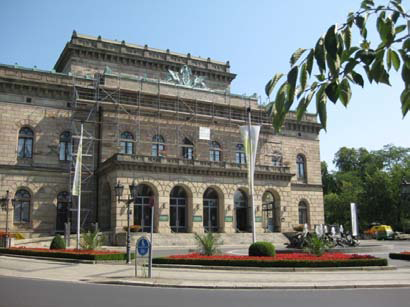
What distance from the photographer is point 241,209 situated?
45750mm

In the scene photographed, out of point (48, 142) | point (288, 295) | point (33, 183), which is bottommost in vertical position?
point (288, 295)

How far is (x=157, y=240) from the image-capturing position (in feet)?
120

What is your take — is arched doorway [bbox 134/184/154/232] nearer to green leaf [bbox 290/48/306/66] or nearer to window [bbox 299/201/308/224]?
window [bbox 299/201/308/224]

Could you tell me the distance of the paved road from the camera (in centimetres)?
1120

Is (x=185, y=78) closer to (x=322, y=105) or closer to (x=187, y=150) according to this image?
(x=187, y=150)

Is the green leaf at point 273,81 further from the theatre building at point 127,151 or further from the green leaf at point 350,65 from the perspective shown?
the theatre building at point 127,151

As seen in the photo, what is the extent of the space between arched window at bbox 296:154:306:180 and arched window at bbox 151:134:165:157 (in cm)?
1797

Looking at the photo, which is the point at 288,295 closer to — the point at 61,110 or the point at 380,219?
the point at 61,110

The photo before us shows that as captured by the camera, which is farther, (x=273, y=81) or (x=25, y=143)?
(x=25, y=143)

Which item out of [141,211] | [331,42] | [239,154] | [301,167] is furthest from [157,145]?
[331,42]

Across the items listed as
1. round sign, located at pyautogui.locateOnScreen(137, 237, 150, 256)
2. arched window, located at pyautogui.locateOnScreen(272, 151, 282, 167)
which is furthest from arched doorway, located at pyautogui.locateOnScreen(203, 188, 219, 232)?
round sign, located at pyautogui.locateOnScreen(137, 237, 150, 256)

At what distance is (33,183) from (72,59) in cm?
1591

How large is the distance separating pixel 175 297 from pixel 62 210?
31.1m

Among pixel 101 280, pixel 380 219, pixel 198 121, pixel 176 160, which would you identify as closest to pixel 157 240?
pixel 176 160
